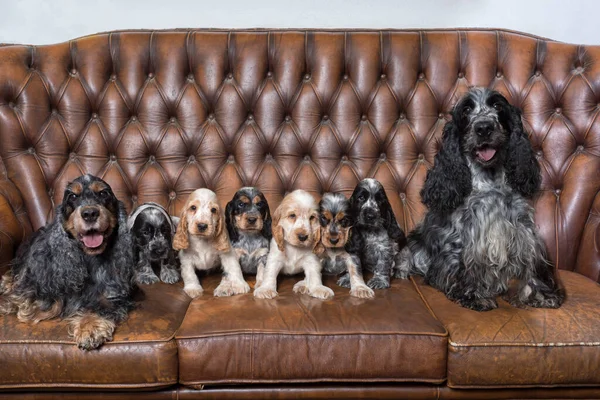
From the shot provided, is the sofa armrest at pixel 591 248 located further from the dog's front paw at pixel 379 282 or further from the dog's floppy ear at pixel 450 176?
the dog's front paw at pixel 379 282

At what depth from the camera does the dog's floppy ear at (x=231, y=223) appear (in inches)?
124

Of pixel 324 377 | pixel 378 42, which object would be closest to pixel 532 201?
pixel 378 42

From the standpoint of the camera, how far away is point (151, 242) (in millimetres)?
3074

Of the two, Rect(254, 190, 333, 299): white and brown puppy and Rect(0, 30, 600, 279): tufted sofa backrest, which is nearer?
Rect(254, 190, 333, 299): white and brown puppy

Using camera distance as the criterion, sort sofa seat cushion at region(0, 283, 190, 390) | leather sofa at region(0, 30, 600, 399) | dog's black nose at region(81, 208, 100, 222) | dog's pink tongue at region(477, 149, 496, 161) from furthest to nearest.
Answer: leather sofa at region(0, 30, 600, 399)
dog's pink tongue at region(477, 149, 496, 161)
dog's black nose at region(81, 208, 100, 222)
sofa seat cushion at region(0, 283, 190, 390)

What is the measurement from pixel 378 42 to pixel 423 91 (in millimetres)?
450

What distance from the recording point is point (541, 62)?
139 inches

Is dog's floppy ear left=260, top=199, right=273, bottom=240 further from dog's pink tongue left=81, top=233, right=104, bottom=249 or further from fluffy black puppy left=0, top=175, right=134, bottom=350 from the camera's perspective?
dog's pink tongue left=81, top=233, right=104, bottom=249

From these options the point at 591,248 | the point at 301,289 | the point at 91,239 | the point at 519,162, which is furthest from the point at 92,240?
the point at 591,248

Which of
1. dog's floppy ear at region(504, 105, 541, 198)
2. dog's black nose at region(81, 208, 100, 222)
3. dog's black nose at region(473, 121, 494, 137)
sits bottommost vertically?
dog's black nose at region(81, 208, 100, 222)

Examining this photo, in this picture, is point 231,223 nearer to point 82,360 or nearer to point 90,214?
point 90,214

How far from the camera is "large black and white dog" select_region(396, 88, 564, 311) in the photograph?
2.83 metres

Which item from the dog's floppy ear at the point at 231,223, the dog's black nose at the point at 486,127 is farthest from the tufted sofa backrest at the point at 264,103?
the dog's black nose at the point at 486,127

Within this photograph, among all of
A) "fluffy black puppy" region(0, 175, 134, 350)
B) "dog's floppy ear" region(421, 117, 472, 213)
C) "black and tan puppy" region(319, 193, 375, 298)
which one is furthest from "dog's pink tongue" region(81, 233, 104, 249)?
"dog's floppy ear" region(421, 117, 472, 213)
